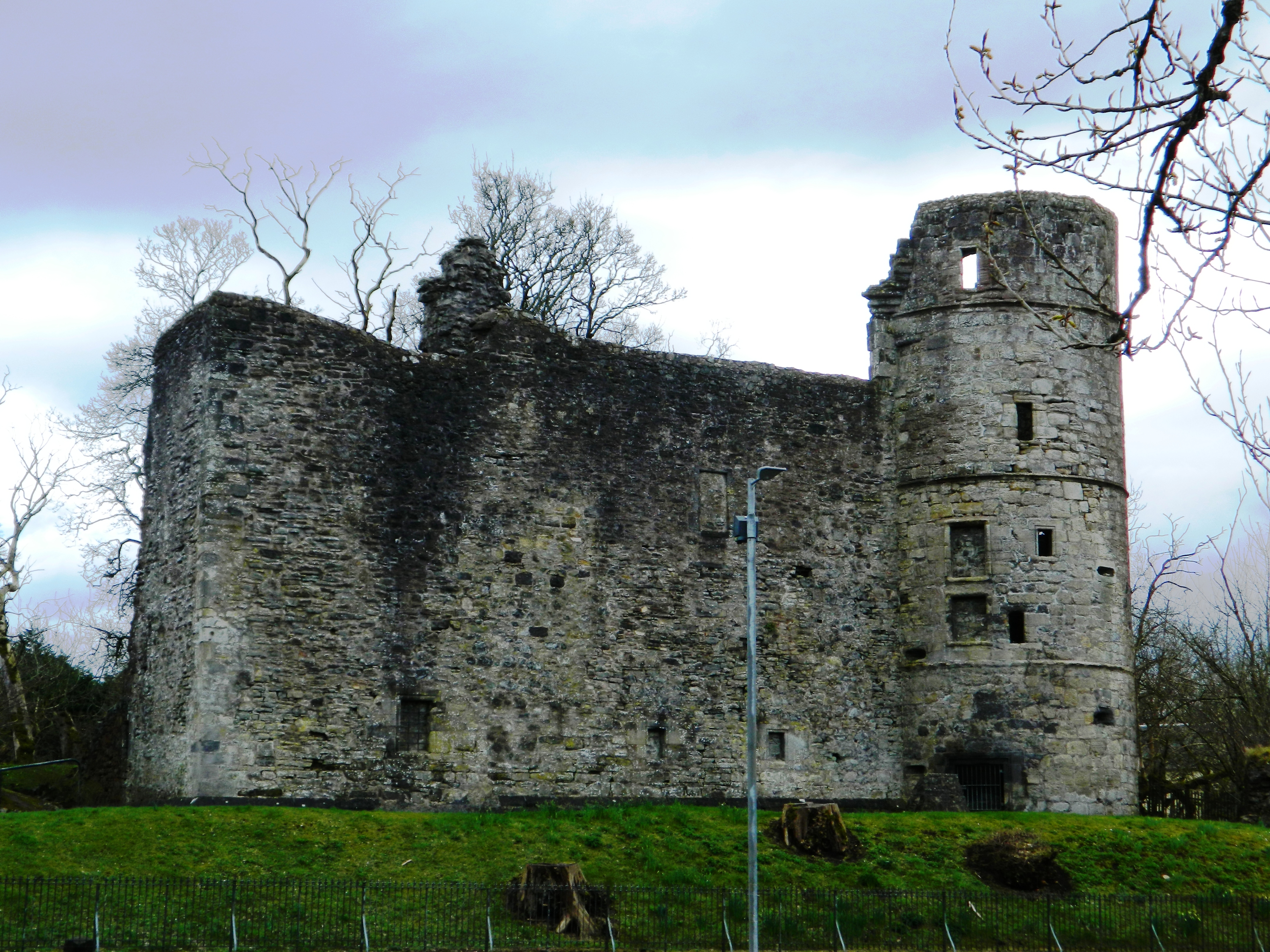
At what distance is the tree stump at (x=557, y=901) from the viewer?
1667 centimetres

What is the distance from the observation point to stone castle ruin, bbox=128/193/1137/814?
20.2 m

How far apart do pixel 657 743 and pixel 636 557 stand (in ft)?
9.62

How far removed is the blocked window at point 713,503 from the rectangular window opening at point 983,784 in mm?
5616

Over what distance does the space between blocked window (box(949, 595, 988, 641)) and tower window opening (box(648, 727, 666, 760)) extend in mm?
5357

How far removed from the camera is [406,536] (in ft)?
69.2

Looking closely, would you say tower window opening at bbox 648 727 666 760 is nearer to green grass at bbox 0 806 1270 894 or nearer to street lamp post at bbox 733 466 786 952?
green grass at bbox 0 806 1270 894

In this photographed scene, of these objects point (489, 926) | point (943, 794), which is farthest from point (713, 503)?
point (489, 926)

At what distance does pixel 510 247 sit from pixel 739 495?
57.4 feet

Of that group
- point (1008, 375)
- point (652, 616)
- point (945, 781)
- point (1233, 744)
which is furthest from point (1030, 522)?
point (1233, 744)

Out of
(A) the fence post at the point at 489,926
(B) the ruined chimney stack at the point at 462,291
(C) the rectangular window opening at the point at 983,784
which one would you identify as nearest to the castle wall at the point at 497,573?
(B) the ruined chimney stack at the point at 462,291

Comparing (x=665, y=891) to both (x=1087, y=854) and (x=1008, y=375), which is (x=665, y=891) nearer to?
(x=1087, y=854)

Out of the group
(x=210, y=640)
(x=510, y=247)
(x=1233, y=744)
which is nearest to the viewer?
(x=210, y=640)

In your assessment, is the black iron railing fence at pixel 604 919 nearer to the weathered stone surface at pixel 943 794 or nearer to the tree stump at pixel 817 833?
the tree stump at pixel 817 833

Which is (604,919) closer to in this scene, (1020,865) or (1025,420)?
(1020,865)
